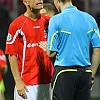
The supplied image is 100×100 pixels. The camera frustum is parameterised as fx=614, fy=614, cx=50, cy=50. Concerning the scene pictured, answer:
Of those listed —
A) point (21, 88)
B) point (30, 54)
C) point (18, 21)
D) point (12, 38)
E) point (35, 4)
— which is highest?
point (35, 4)

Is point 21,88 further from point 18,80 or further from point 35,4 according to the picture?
point 35,4

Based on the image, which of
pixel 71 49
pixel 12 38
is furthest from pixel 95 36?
pixel 12 38

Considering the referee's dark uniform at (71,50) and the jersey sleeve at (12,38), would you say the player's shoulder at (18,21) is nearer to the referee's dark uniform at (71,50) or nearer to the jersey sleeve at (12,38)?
the jersey sleeve at (12,38)

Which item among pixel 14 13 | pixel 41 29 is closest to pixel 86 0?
pixel 14 13

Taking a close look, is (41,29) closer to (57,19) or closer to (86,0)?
(57,19)

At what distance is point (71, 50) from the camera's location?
20.9 feet

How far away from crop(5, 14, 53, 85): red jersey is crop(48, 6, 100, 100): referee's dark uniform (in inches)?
24.5

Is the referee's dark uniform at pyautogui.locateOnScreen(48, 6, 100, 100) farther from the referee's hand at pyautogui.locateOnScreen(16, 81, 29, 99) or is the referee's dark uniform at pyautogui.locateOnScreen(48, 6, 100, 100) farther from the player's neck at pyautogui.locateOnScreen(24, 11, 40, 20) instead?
the player's neck at pyautogui.locateOnScreen(24, 11, 40, 20)

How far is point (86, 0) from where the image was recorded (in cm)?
1908

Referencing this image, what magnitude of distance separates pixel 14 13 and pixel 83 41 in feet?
41.8

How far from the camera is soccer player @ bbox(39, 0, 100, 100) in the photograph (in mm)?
6355

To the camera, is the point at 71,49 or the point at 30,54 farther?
the point at 30,54

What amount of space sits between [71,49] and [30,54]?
2.61ft

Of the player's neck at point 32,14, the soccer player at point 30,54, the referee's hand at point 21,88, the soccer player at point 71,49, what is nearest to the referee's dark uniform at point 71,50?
the soccer player at point 71,49
